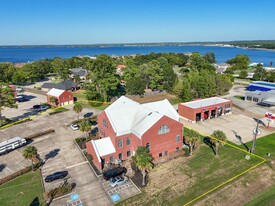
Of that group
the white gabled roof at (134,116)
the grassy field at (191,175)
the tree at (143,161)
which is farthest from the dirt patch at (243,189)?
the white gabled roof at (134,116)

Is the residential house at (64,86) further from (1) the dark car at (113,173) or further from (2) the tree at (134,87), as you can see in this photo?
(1) the dark car at (113,173)

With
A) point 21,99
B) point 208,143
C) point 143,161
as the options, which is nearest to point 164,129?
point 143,161

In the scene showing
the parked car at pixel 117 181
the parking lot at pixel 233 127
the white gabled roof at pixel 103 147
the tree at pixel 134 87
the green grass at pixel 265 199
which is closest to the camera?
the green grass at pixel 265 199

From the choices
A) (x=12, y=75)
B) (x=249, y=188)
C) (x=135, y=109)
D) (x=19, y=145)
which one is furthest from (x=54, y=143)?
(x=12, y=75)

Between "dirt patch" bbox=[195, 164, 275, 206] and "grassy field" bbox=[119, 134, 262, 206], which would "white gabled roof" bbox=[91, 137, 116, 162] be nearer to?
"grassy field" bbox=[119, 134, 262, 206]

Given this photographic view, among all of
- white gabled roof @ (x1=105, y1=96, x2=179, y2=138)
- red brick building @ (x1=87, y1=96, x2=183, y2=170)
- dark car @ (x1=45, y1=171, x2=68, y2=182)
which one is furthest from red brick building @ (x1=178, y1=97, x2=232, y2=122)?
dark car @ (x1=45, y1=171, x2=68, y2=182)

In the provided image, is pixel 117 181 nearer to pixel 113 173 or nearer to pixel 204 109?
pixel 113 173
